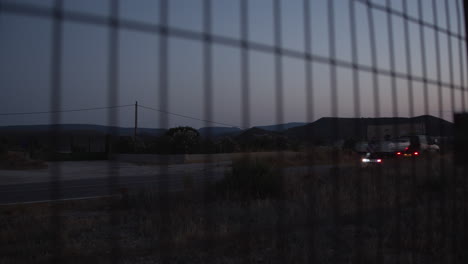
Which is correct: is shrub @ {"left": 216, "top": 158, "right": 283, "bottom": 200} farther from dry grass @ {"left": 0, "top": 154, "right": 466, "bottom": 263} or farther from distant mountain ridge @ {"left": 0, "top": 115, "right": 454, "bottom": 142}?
distant mountain ridge @ {"left": 0, "top": 115, "right": 454, "bottom": 142}

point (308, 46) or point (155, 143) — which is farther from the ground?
point (308, 46)

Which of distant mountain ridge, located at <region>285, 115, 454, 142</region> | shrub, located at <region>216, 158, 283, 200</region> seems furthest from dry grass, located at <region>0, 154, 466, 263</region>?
shrub, located at <region>216, 158, 283, 200</region>

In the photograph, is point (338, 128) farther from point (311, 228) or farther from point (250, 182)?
point (250, 182)

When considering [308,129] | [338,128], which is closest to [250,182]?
[338,128]

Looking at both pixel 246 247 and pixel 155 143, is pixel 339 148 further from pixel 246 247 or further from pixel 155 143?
pixel 155 143

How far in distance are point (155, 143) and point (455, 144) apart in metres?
2.93

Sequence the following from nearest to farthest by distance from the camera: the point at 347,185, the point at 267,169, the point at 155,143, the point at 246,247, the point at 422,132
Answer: the point at 155,143 → the point at 246,247 → the point at 422,132 → the point at 347,185 → the point at 267,169

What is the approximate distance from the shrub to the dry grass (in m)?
1.32

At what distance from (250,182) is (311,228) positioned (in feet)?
22.3

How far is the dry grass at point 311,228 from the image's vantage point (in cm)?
264

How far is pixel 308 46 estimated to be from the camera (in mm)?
2348

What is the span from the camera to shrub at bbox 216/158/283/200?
842 centimetres

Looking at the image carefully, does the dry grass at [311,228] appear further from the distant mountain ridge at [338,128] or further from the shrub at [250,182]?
the shrub at [250,182]

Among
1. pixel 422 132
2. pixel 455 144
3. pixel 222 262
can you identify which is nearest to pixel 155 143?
pixel 222 262
